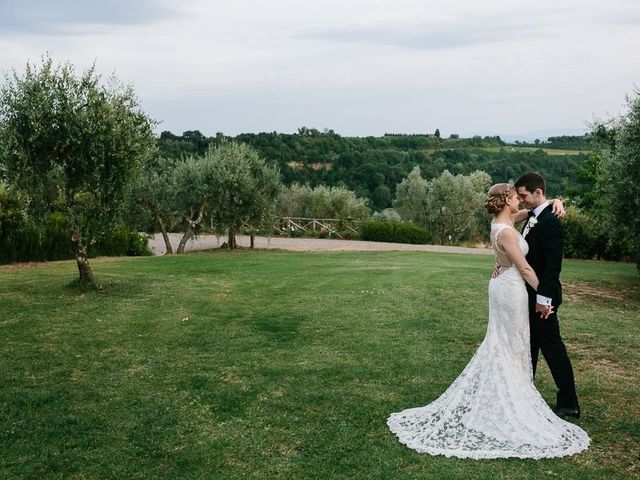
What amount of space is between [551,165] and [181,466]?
243 ft

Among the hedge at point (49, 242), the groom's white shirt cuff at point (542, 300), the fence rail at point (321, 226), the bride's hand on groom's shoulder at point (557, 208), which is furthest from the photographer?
the fence rail at point (321, 226)

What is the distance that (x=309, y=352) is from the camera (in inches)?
377

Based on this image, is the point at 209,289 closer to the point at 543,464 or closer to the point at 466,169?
the point at 543,464

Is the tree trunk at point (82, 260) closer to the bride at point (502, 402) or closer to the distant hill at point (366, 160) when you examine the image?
the bride at point (502, 402)

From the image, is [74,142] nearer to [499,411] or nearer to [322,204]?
[499,411]

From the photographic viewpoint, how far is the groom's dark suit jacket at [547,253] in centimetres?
631

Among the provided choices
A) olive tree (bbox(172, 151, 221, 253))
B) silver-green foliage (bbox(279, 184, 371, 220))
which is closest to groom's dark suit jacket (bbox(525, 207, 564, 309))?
olive tree (bbox(172, 151, 221, 253))

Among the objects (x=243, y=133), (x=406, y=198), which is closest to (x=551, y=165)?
(x=406, y=198)

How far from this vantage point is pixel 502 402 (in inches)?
240

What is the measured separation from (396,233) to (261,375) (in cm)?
3027

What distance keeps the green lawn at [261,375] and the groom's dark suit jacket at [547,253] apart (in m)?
1.51

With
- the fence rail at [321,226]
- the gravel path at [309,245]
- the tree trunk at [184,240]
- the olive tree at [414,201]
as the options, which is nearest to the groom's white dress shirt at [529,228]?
the tree trunk at [184,240]

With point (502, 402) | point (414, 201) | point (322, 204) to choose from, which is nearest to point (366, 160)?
point (414, 201)

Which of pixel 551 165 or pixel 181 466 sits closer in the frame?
pixel 181 466
